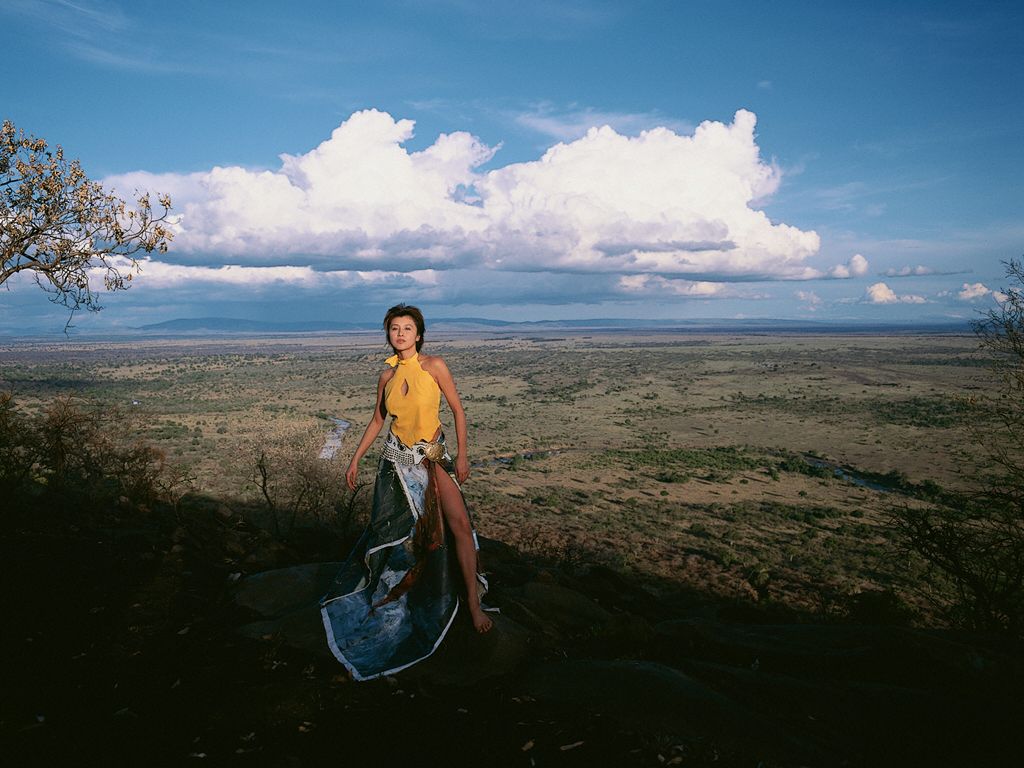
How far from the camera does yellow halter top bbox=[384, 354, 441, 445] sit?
168 inches

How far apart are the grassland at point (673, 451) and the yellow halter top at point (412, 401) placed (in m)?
8.93

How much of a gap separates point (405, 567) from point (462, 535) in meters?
0.48

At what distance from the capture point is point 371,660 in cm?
407

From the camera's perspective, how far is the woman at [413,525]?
430 centimetres

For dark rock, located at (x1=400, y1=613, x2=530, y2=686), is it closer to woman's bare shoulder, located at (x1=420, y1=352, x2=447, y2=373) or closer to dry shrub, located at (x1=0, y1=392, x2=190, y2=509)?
woman's bare shoulder, located at (x1=420, y1=352, x2=447, y2=373)

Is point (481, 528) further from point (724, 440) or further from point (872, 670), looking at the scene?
point (724, 440)

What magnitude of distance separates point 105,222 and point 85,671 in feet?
23.8

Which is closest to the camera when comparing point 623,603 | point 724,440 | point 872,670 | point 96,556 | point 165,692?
point 165,692

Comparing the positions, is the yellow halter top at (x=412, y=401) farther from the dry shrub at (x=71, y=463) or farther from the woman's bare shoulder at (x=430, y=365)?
the dry shrub at (x=71, y=463)

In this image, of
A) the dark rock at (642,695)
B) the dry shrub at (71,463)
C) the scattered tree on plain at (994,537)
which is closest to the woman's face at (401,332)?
the dark rock at (642,695)

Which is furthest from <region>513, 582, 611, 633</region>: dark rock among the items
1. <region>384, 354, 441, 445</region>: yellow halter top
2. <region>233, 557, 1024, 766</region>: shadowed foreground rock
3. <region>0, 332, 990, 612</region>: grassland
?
<region>0, 332, 990, 612</region>: grassland

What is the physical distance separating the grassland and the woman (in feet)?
27.7

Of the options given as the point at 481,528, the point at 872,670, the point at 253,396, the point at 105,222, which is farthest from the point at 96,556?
the point at 253,396

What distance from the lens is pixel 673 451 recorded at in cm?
4056
